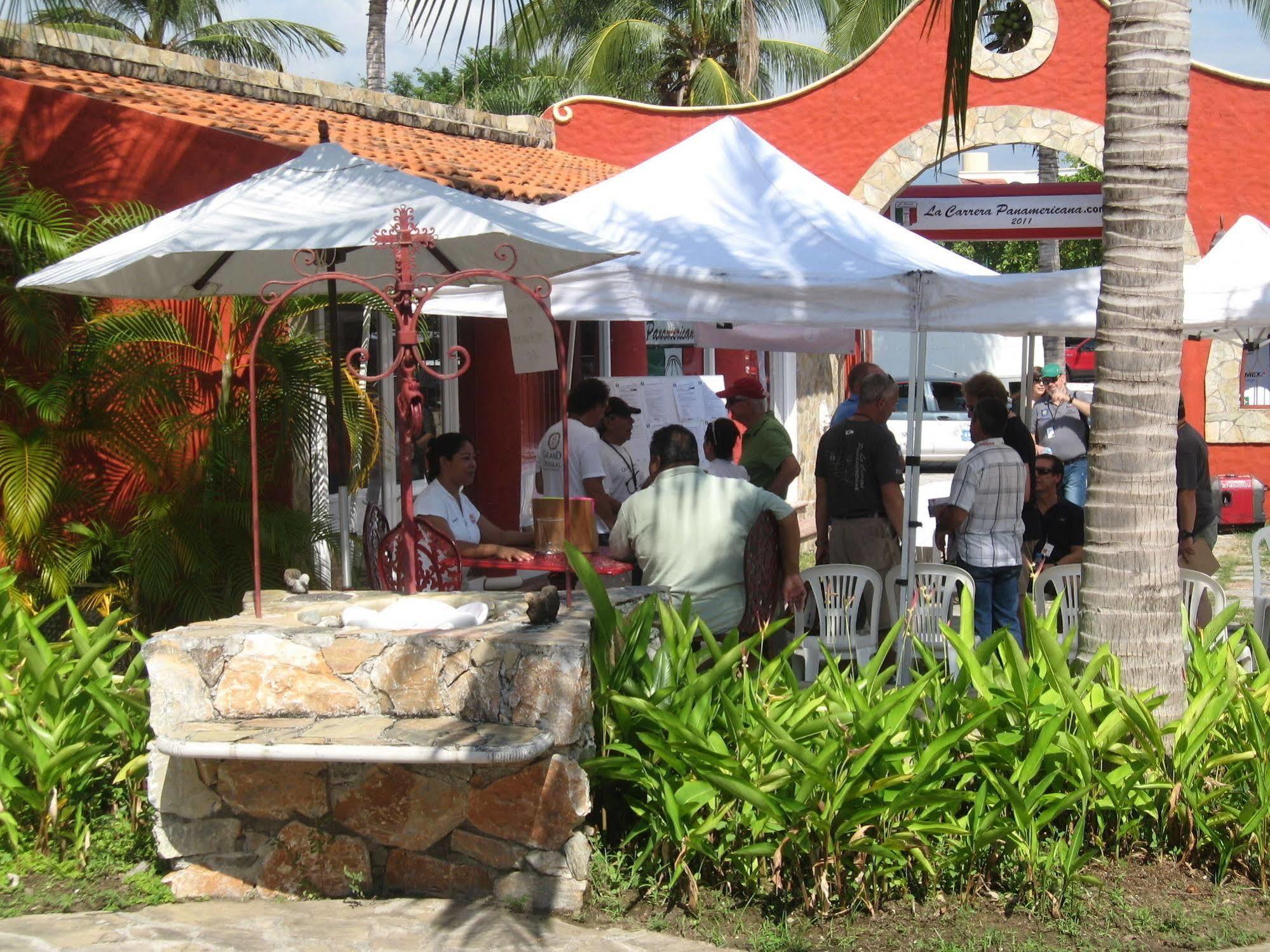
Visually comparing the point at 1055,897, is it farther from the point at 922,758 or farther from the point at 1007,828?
the point at 922,758

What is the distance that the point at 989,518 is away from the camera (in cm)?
682

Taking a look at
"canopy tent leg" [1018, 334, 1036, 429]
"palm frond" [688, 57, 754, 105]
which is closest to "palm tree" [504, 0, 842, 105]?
"palm frond" [688, 57, 754, 105]

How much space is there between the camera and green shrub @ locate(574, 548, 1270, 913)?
434 cm

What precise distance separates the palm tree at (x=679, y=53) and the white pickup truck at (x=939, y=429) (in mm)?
5954

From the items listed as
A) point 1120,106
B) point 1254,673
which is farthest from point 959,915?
point 1120,106

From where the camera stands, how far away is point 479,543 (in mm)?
6547

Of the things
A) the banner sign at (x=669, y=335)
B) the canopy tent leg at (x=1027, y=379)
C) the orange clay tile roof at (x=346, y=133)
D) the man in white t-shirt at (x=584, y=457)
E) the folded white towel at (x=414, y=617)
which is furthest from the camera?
the banner sign at (x=669, y=335)

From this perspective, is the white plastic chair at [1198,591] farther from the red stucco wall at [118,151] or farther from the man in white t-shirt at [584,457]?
the red stucco wall at [118,151]

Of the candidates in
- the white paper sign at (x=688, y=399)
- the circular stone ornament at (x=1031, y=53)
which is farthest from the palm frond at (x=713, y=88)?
the white paper sign at (x=688, y=399)

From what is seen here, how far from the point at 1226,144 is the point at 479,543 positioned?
1204 centimetres

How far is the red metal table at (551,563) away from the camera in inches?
227

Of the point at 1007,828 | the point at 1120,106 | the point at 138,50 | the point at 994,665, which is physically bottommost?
the point at 1007,828

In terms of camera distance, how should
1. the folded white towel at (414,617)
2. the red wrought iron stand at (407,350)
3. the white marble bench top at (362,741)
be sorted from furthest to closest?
the red wrought iron stand at (407,350), the folded white towel at (414,617), the white marble bench top at (362,741)

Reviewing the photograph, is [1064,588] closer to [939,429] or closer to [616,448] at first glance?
[616,448]
